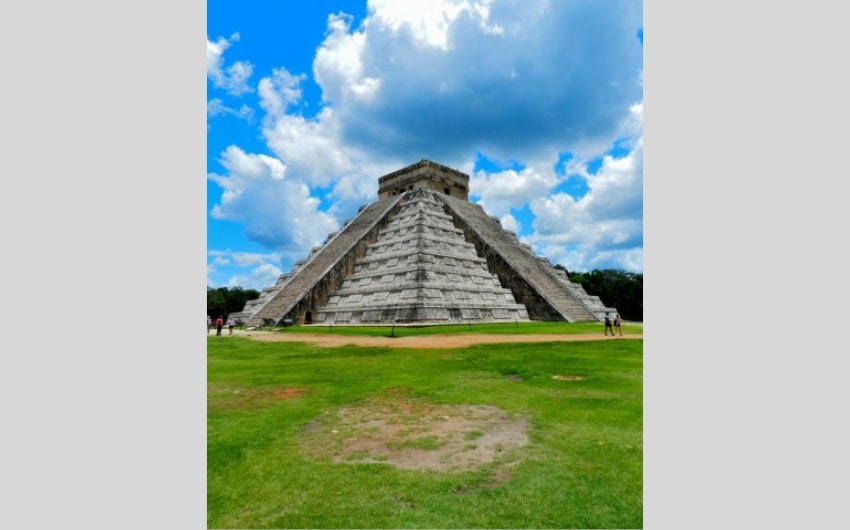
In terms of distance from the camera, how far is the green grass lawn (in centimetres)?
407

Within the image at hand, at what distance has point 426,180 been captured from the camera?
144 feet

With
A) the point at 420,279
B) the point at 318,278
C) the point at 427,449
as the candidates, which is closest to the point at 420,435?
the point at 427,449

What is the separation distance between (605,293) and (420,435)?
190 feet

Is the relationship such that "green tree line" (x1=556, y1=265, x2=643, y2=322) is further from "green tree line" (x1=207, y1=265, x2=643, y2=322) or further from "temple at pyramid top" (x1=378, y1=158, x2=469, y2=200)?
"temple at pyramid top" (x1=378, y1=158, x2=469, y2=200)

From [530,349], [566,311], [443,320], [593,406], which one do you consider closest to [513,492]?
[593,406]

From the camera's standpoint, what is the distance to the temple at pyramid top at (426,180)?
4400cm

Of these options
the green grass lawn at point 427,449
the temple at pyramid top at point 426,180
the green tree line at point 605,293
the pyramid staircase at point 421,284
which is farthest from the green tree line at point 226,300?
the green grass lawn at point 427,449

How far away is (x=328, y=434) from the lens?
21.0 ft

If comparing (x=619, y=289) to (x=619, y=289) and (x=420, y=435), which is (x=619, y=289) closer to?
(x=619, y=289)

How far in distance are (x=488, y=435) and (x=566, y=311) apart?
25926 millimetres

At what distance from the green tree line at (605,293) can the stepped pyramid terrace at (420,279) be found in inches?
849

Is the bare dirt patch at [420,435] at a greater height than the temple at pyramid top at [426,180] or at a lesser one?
lesser

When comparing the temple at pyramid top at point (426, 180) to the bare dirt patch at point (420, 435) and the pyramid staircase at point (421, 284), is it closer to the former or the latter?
the pyramid staircase at point (421, 284)

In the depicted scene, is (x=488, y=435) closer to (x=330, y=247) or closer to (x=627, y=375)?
(x=627, y=375)
